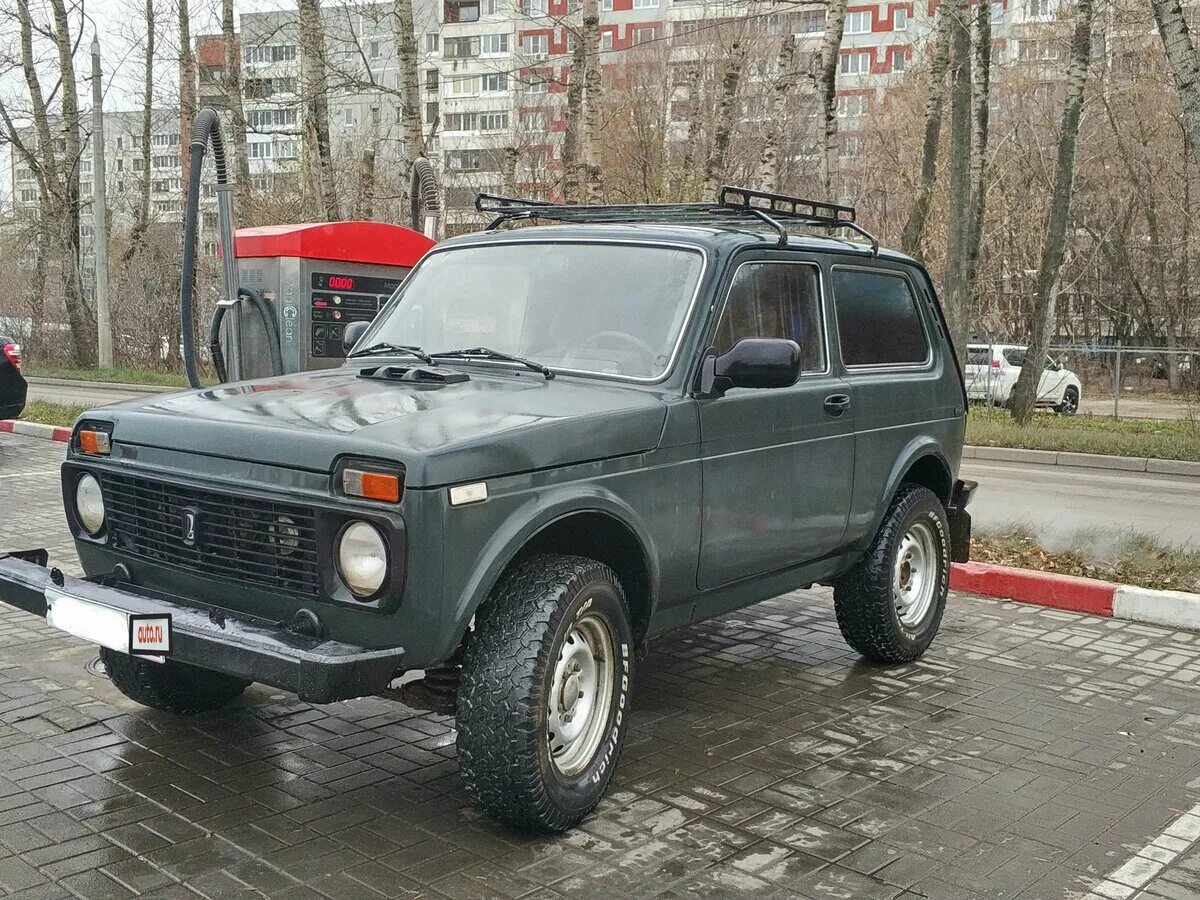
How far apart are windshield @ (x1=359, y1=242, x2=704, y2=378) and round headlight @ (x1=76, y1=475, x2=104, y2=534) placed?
1.40 metres

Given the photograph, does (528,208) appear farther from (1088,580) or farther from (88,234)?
(88,234)

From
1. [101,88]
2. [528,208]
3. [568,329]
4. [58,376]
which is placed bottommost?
[58,376]

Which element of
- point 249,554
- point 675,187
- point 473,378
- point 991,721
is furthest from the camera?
point 675,187

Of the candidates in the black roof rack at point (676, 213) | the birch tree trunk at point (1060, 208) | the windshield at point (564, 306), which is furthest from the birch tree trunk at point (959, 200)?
the windshield at point (564, 306)

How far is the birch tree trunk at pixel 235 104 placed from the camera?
2856 cm

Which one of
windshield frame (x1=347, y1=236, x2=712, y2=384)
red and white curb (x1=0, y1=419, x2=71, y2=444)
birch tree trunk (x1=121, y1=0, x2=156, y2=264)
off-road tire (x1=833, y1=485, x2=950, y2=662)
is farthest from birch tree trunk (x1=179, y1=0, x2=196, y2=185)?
off-road tire (x1=833, y1=485, x2=950, y2=662)

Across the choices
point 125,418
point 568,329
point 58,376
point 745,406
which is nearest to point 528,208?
point 568,329

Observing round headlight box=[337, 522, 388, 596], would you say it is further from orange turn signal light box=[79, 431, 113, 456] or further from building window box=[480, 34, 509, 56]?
building window box=[480, 34, 509, 56]

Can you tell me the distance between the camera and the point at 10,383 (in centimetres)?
1427

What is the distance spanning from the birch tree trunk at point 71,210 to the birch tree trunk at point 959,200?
2024 centimetres

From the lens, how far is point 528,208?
6191mm

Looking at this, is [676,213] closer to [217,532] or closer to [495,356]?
[495,356]

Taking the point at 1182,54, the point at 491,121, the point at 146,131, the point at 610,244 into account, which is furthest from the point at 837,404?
the point at 491,121

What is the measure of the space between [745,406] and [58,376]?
26055 millimetres
